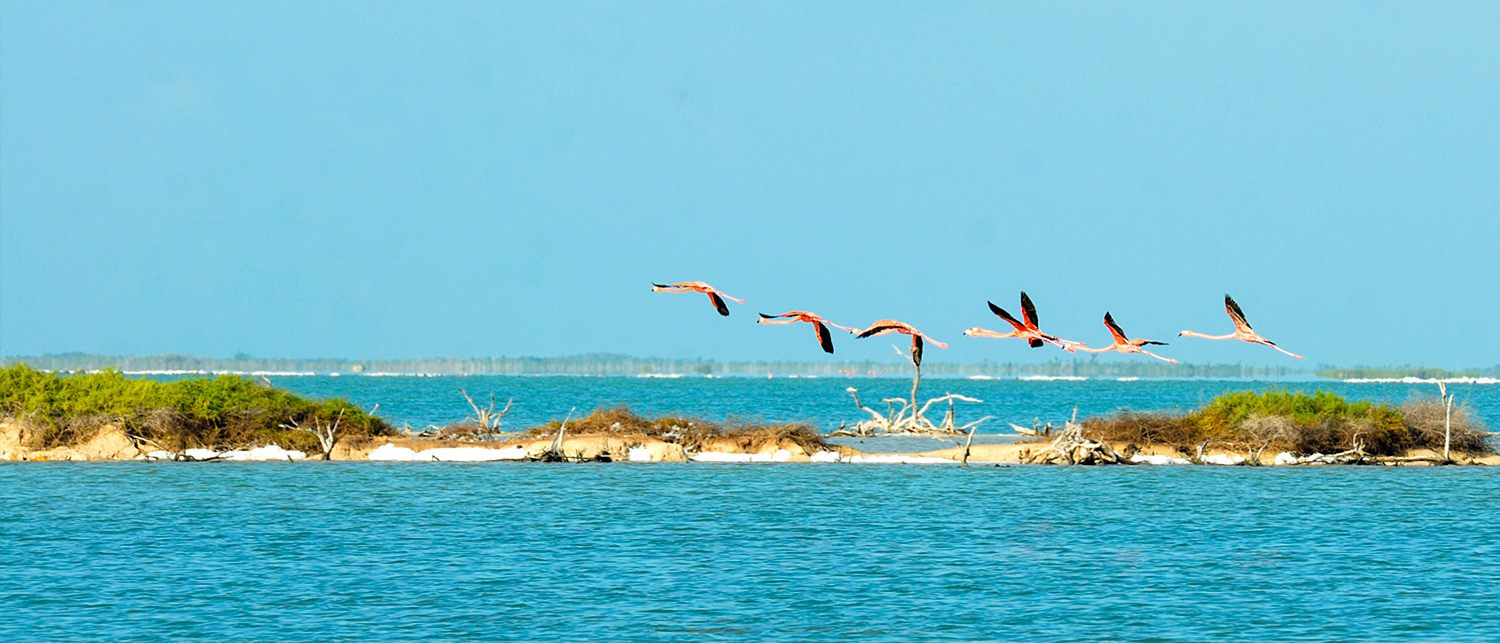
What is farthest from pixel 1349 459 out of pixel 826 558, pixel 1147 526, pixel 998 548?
pixel 826 558

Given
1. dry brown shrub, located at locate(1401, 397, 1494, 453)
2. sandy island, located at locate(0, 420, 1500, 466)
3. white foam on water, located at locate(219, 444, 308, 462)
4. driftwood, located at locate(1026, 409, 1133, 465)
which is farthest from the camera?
dry brown shrub, located at locate(1401, 397, 1494, 453)

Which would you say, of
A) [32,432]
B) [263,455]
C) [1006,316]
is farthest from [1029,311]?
[32,432]

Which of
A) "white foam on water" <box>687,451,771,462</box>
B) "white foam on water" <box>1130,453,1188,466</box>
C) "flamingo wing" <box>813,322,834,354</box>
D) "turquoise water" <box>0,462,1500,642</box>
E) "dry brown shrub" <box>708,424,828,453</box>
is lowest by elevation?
"turquoise water" <box>0,462,1500,642</box>

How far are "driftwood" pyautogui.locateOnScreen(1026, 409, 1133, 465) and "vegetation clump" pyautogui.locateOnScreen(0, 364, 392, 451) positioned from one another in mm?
22780

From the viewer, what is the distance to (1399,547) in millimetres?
30719

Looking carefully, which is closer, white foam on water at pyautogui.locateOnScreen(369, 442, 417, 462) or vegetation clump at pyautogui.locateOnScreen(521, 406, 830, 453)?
white foam on water at pyautogui.locateOnScreen(369, 442, 417, 462)

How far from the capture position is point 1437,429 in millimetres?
49281

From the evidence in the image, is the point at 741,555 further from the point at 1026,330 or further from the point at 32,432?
the point at 32,432

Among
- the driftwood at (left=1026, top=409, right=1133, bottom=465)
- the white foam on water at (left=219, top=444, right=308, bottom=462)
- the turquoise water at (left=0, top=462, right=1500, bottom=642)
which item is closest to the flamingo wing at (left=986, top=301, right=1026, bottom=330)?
the turquoise water at (left=0, top=462, right=1500, bottom=642)

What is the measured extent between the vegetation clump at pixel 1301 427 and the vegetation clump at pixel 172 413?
26115 mm

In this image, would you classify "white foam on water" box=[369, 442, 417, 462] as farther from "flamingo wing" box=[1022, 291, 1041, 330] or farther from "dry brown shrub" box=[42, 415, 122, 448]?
"flamingo wing" box=[1022, 291, 1041, 330]

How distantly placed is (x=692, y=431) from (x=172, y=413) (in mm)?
16891

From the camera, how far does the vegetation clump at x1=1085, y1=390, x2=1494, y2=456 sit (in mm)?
48156

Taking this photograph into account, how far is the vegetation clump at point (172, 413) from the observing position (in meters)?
48.6
